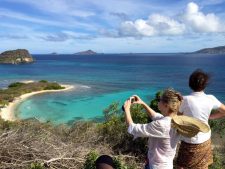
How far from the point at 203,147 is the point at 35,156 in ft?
10.4

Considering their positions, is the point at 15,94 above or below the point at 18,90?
below

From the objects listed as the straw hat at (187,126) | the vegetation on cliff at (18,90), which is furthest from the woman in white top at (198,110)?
the vegetation on cliff at (18,90)

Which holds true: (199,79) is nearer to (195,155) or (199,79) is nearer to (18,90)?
(195,155)

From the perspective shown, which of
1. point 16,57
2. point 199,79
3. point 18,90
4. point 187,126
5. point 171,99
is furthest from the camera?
point 16,57

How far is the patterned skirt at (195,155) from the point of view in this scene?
414cm

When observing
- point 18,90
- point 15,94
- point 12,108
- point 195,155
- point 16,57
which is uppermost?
point 195,155

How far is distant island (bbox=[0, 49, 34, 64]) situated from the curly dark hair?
141 meters

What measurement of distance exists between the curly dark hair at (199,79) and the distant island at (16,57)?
141 metres

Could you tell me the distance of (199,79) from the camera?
4070mm

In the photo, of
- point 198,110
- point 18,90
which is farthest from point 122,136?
point 18,90

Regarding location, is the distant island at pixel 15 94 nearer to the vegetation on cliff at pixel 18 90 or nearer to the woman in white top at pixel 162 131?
the vegetation on cliff at pixel 18 90

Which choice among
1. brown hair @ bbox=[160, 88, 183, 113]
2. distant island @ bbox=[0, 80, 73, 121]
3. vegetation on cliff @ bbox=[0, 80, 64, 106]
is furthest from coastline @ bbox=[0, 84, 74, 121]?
brown hair @ bbox=[160, 88, 183, 113]

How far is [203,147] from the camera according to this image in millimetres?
4148

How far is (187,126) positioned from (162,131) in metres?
0.29
